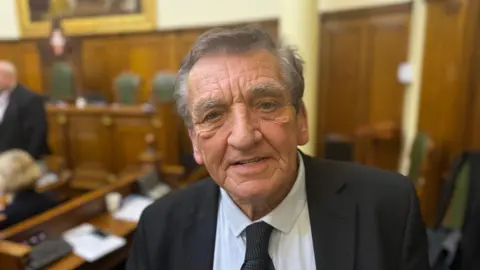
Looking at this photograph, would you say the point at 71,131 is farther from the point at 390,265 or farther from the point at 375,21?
the point at 390,265

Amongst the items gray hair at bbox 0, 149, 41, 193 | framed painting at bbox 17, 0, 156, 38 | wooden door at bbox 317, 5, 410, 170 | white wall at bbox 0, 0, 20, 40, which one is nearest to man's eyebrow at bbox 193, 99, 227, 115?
gray hair at bbox 0, 149, 41, 193

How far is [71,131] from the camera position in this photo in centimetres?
549

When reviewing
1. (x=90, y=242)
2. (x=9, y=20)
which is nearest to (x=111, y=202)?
(x=90, y=242)

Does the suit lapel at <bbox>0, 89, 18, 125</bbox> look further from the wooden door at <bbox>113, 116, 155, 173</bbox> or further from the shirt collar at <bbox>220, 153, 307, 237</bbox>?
the shirt collar at <bbox>220, 153, 307, 237</bbox>

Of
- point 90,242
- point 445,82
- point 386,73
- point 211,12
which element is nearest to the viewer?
point 90,242

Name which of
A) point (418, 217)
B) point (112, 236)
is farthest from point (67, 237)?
point (418, 217)

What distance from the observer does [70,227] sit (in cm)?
274

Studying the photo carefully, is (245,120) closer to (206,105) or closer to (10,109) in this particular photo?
(206,105)

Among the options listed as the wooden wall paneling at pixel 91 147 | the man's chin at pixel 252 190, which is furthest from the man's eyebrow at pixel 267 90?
the wooden wall paneling at pixel 91 147

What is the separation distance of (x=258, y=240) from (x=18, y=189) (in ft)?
7.14

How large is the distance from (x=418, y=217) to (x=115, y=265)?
1.99m

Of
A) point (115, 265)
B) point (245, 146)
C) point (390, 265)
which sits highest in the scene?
point (245, 146)

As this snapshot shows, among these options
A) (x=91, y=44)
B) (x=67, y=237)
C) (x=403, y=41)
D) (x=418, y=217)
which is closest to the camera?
(x=418, y=217)

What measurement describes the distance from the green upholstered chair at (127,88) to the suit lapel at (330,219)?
5256 mm
